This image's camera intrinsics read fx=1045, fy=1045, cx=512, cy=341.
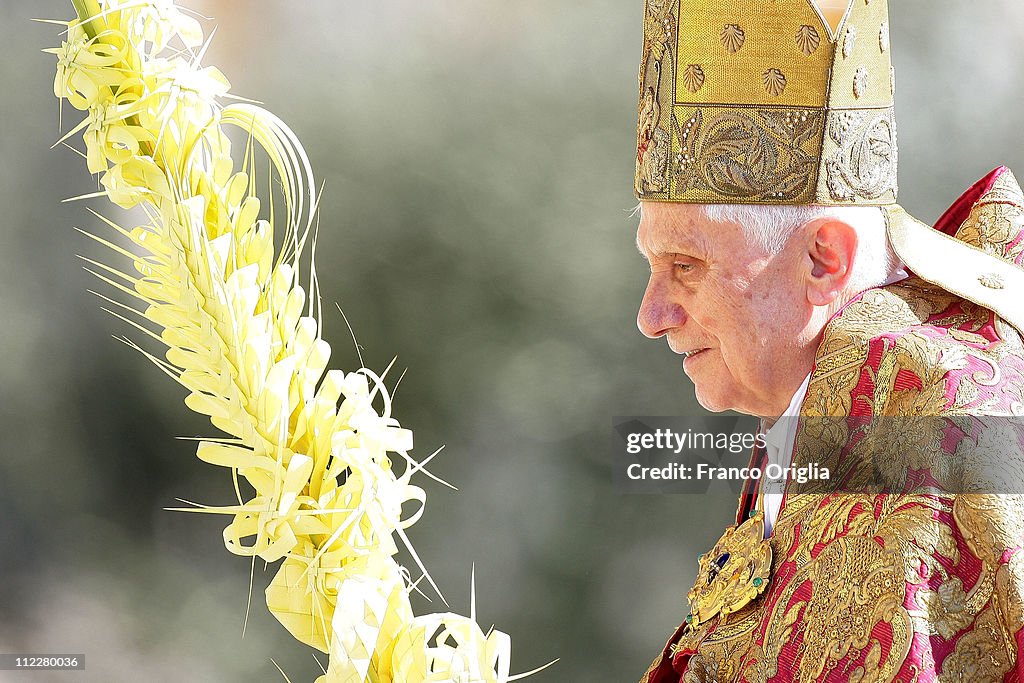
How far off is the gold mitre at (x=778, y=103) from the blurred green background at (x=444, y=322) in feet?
6.47

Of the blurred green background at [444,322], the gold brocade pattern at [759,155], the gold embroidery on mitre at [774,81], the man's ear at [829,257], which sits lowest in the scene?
the blurred green background at [444,322]

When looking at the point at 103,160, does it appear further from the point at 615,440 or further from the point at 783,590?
the point at 615,440

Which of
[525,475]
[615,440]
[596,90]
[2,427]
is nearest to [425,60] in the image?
[596,90]

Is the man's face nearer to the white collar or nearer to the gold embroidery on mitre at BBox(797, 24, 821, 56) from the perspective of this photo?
the white collar

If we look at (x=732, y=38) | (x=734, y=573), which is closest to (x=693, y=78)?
(x=732, y=38)

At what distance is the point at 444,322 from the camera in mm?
3049

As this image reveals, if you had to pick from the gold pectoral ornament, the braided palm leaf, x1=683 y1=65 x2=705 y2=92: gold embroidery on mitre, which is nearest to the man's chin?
the gold pectoral ornament

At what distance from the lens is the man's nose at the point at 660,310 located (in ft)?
3.27

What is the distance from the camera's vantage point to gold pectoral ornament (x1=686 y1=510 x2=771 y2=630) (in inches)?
35.6

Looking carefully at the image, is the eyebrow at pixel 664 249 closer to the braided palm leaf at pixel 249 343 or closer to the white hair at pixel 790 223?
the white hair at pixel 790 223

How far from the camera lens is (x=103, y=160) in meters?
0.49

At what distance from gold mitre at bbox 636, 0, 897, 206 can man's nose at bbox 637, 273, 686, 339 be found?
3.6 inches

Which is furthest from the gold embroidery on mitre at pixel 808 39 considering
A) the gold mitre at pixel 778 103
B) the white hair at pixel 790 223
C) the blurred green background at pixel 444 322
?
the blurred green background at pixel 444 322

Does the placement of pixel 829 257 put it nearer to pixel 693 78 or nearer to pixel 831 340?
pixel 831 340
